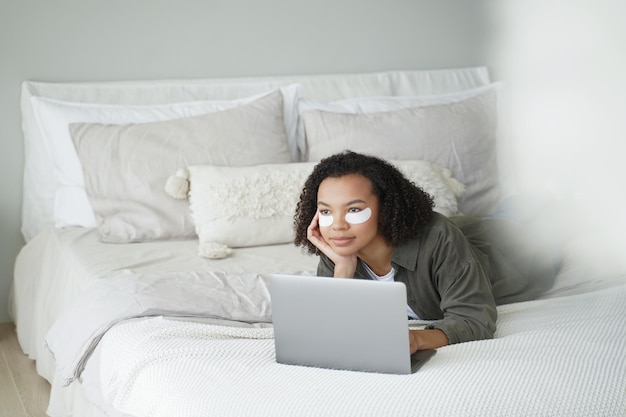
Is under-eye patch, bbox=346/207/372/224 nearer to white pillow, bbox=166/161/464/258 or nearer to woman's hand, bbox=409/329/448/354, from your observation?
woman's hand, bbox=409/329/448/354

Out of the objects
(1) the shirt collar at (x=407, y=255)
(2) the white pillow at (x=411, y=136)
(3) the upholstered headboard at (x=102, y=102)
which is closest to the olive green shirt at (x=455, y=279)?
(1) the shirt collar at (x=407, y=255)

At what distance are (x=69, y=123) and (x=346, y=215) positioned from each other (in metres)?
1.34

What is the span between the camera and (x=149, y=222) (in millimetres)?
2373

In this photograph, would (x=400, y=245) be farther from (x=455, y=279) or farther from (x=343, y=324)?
(x=343, y=324)

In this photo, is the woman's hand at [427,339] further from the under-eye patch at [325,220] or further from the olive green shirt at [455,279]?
the under-eye patch at [325,220]

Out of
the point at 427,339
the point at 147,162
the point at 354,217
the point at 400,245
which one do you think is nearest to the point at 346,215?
the point at 354,217

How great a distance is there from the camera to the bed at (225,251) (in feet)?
3.69

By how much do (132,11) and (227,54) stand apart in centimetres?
36

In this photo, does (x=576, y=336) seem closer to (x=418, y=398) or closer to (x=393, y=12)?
(x=418, y=398)

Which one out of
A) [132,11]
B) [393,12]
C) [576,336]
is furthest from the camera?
[393,12]

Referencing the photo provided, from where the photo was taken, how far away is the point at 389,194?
1.52m

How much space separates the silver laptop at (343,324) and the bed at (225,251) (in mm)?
33

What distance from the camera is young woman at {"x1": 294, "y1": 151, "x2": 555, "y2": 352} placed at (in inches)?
56.1

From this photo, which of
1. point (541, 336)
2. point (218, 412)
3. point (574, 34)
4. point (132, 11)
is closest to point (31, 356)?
point (132, 11)
